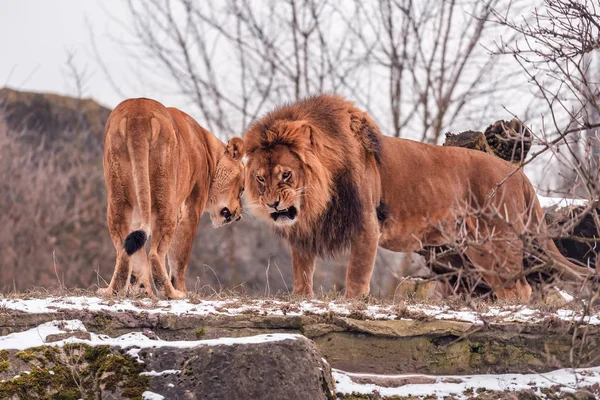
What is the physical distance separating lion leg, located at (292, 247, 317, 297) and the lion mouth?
0.47 meters

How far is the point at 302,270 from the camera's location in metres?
8.04

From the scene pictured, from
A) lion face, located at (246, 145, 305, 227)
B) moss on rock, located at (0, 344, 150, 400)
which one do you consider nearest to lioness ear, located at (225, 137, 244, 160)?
lion face, located at (246, 145, 305, 227)

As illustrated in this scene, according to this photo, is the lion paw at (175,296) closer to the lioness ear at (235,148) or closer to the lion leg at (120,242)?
the lion leg at (120,242)

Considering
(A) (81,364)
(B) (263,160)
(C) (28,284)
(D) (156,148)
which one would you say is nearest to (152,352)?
(A) (81,364)

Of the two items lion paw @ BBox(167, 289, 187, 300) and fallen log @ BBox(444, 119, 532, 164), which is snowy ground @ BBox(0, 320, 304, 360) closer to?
lion paw @ BBox(167, 289, 187, 300)

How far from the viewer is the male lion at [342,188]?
754cm

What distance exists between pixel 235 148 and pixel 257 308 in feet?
8.06

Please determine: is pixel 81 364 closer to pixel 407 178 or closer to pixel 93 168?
pixel 407 178

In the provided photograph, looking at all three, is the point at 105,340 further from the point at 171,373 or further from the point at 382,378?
the point at 382,378

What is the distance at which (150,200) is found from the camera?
621 cm

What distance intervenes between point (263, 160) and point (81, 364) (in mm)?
3146

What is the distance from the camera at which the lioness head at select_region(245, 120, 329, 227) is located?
7.48 meters

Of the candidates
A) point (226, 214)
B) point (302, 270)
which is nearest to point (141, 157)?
point (226, 214)

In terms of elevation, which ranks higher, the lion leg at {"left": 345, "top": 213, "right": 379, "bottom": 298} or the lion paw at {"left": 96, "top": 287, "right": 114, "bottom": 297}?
the lion leg at {"left": 345, "top": 213, "right": 379, "bottom": 298}
